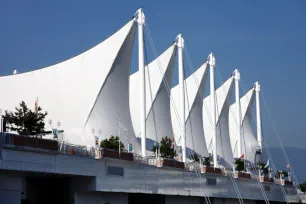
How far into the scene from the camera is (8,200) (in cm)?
2442

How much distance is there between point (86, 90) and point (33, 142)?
560 inches

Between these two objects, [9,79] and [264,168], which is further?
[264,168]

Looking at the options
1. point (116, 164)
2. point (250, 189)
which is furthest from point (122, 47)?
point (250, 189)

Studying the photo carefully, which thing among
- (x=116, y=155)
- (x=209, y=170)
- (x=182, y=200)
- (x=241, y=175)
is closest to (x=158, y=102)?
(x=241, y=175)

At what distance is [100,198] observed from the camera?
30656 mm

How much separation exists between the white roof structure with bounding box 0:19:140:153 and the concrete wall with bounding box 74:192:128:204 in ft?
18.7

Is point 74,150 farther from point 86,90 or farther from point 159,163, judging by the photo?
point 86,90

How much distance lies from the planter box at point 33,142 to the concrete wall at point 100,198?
403 cm

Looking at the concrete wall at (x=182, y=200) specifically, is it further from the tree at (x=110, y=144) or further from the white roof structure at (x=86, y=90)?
the tree at (x=110, y=144)

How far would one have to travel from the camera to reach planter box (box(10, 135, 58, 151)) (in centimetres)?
2372

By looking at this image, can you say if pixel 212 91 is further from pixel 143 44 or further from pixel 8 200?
pixel 8 200

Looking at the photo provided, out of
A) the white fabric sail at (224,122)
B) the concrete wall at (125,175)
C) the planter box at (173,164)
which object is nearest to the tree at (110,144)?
the concrete wall at (125,175)

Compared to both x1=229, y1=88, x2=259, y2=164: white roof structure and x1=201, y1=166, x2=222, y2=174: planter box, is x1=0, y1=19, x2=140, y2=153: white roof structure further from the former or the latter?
x1=229, y1=88, x2=259, y2=164: white roof structure

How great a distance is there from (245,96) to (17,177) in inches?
2059
